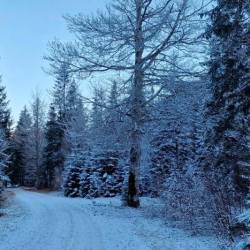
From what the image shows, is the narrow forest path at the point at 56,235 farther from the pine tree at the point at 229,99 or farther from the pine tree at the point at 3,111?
the pine tree at the point at 3,111

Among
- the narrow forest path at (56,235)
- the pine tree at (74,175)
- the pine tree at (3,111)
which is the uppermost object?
the pine tree at (3,111)

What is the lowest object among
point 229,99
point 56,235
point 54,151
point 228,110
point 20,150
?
point 56,235

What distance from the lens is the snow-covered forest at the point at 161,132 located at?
10797 millimetres

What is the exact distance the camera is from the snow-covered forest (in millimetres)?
10797

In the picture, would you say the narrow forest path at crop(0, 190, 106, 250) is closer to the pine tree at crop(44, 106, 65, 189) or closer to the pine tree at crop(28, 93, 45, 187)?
the pine tree at crop(44, 106, 65, 189)

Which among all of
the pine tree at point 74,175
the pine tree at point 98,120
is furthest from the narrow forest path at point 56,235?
the pine tree at point 74,175

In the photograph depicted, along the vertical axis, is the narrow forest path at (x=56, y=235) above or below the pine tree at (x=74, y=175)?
below

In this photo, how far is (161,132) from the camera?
22.5 meters

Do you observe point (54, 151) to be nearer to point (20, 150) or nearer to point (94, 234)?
point (20, 150)

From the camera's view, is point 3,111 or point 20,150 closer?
point 3,111


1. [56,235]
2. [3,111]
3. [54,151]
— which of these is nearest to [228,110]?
[56,235]

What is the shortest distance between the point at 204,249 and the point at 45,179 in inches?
1940

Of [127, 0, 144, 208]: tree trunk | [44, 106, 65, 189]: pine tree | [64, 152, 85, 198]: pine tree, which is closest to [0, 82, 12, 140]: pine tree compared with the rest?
[64, 152, 85, 198]: pine tree

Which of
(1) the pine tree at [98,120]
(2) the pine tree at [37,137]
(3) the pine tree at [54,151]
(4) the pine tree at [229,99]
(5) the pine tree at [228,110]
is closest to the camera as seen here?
(5) the pine tree at [228,110]
